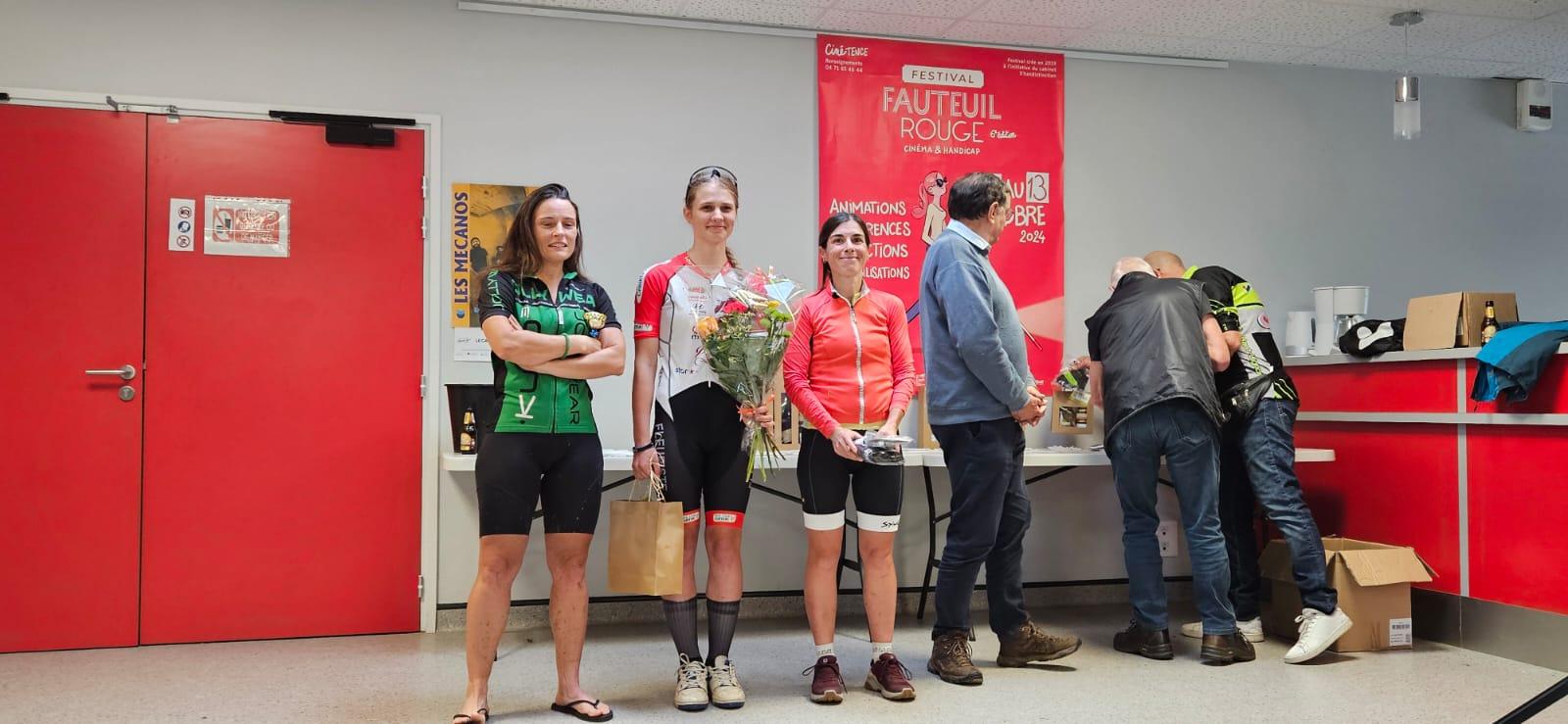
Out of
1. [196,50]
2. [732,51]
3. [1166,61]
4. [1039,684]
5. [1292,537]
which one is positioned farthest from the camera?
[1166,61]

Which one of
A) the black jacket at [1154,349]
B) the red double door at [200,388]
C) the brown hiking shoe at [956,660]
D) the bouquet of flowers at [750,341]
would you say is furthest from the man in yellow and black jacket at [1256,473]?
the red double door at [200,388]

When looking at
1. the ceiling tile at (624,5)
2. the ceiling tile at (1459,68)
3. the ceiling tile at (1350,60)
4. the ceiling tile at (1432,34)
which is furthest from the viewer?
the ceiling tile at (1459,68)

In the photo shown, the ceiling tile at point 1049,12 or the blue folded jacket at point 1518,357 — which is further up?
the ceiling tile at point 1049,12

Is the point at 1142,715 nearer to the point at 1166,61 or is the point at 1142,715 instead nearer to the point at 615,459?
the point at 615,459

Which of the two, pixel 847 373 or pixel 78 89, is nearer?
pixel 847 373

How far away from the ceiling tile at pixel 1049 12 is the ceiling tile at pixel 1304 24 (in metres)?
0.67

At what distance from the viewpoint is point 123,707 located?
10.8 feet

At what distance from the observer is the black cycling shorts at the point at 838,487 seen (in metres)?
3.27

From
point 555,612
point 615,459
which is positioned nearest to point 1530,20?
point 615,459

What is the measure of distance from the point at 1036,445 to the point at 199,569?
3.56 meters

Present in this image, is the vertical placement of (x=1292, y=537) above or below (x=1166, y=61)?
below

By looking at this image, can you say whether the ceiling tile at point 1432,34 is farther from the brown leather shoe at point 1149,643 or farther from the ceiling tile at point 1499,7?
the brown leather shoe at point 1149,643

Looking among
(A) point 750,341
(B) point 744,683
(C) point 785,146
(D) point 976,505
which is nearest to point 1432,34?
(C) point 785,146

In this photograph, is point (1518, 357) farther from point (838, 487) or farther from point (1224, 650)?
point (838, 487)
